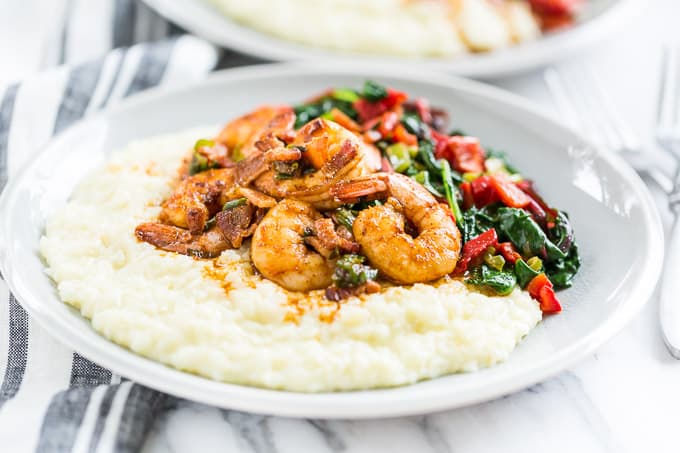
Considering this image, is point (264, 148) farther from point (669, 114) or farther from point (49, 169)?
point (669, 114)

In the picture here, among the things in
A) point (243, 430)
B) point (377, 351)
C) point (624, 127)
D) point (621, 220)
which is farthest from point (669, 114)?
point (243, 430)

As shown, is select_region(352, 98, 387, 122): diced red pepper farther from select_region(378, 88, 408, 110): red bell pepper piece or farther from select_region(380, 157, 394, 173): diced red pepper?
select_region(380, 157, 394, 173): diced red pepper

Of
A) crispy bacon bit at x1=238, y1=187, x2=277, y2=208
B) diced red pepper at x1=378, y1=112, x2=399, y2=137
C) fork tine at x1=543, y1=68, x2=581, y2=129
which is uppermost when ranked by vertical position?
crispy bacon bit at x1=238, y1=187, x2=277, y2=208

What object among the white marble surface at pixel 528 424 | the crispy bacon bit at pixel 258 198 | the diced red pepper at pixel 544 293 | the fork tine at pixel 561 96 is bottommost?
the fork tine at pixel 561 96

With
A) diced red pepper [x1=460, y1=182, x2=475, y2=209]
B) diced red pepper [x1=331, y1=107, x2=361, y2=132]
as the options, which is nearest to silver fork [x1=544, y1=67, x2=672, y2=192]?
diced red pepper [x1=460, y1=182, x2=475, y2=209]

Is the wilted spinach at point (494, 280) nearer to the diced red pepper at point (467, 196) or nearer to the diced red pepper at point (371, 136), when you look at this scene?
the diced red pepper at point (467, 196)

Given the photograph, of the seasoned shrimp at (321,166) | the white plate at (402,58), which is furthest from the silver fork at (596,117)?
the seasoned shrimp at (321,166)
